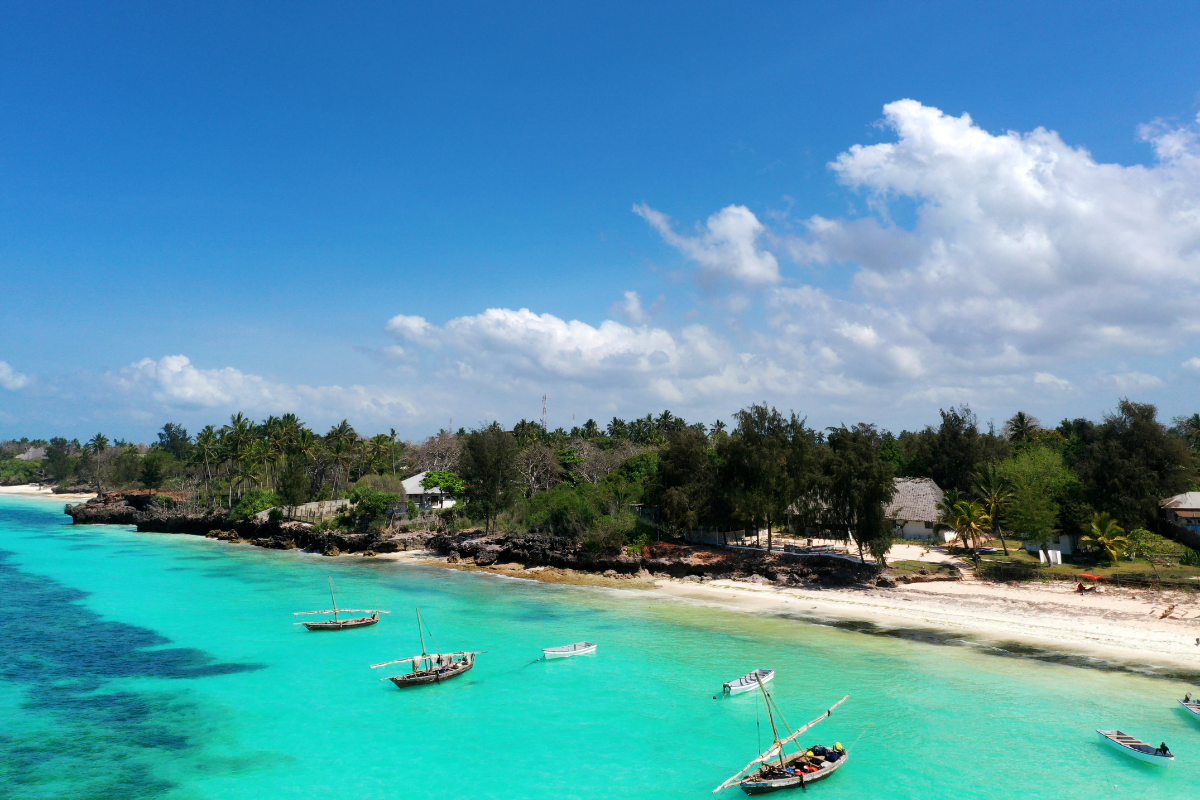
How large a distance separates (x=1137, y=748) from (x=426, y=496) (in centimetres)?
7903

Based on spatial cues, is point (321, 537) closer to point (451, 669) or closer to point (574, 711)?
point (451, 669)

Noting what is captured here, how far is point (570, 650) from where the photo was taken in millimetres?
34031

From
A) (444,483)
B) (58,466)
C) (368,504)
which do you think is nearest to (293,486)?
(368,504)

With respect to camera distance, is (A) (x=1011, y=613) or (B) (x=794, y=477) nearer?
(A) (x=1011, y=613)

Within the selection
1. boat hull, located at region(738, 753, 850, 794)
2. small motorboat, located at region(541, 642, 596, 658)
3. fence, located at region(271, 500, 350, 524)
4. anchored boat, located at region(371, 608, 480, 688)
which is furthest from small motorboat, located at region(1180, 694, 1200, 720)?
fence, located at region(271, 500, 350, 524)

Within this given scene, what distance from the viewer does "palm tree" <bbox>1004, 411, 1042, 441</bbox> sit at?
281 ft

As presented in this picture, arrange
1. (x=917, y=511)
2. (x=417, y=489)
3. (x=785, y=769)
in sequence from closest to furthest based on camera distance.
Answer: (x=785, y=769)
(x=917, y=511)
(x=417, y=489)

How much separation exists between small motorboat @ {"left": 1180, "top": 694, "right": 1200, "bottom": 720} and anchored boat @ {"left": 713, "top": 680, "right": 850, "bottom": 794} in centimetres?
1453

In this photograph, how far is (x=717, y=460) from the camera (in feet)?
193

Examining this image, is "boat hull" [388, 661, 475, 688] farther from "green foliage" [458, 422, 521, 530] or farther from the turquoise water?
"green foliage" [458, 422, 521, 530]

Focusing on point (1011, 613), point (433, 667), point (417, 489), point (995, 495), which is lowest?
point (433, 667)

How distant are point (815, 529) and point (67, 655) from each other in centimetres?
5044

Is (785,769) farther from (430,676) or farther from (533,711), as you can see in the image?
(430,676)

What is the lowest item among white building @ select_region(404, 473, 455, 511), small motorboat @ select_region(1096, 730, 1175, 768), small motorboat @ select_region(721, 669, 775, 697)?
small motorboat @ select_region(721, 669, 775, 697)
